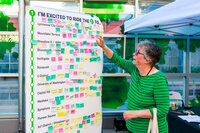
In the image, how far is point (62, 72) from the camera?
1771 millimetres

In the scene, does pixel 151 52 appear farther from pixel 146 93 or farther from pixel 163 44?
pixel 163 44

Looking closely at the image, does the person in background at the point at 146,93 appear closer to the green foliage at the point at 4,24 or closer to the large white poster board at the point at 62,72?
the large white poster board at the point at 62,72

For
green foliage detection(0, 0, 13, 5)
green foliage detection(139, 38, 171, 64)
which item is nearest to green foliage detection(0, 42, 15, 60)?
green foliage detection(0, 0, 13, 5)

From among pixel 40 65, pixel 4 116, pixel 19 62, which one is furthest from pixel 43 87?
pixel 4 116

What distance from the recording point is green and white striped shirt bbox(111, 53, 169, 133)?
151 cm

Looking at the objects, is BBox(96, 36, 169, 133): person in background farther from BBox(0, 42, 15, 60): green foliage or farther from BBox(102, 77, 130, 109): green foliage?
BBox(0, 42, 15, 60): green foliage

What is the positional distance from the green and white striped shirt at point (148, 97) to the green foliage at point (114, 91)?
2.44 m

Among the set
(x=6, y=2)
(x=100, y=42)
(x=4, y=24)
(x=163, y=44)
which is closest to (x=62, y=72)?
(x=100, y=42)

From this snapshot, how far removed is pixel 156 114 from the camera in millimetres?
1491

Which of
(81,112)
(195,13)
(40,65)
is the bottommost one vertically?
(81,112)

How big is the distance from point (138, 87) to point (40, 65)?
0.83m

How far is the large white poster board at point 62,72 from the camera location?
1.57 metres

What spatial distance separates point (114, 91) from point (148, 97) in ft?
8.80

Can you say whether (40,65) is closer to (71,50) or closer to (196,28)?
(71,50)
